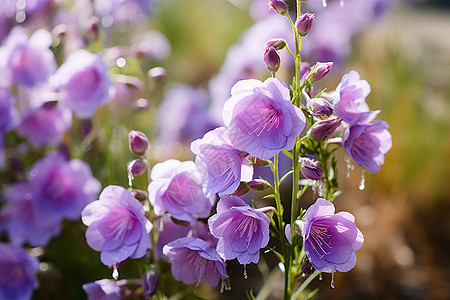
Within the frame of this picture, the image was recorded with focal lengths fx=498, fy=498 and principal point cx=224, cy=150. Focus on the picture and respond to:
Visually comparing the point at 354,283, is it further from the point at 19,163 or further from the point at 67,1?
the point at 67,1

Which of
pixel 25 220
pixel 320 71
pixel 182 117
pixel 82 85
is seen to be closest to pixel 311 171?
pixel 320 71

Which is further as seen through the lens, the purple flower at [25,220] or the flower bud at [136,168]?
the purple flower at [25,220]

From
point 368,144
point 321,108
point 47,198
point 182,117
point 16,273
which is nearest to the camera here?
point 321,108

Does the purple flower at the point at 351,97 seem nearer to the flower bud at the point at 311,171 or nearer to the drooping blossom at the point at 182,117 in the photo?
the flower bud at the point at 311,171

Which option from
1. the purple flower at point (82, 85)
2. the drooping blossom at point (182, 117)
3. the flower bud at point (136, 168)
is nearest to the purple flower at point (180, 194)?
the flower bud at point (136, 168)

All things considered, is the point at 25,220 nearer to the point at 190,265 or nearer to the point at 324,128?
A: the point at 190,265

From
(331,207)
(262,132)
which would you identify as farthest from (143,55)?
(331,207)
